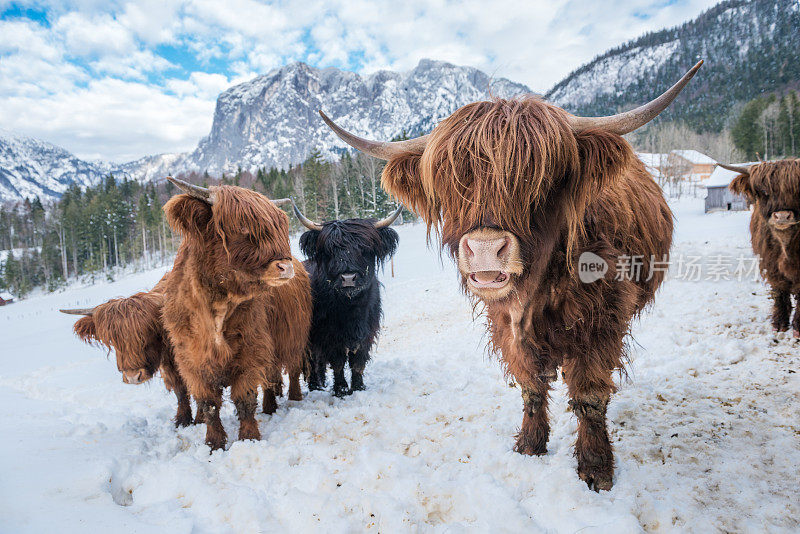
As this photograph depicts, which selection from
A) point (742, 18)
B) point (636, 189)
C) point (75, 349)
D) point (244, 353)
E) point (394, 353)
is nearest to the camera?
point (636, 189)

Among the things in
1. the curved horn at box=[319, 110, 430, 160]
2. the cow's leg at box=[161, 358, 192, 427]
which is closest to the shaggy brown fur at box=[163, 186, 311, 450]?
the cow's leg at box=[161, 358, 192, 427]

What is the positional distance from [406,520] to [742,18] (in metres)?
186

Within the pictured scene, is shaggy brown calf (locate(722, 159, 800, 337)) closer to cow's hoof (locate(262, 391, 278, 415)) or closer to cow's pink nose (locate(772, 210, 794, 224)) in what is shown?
cow's pink nose (locate(772, 210, 794, 224))

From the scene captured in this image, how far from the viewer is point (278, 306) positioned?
372cm

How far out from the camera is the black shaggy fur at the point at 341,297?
14.3 feet

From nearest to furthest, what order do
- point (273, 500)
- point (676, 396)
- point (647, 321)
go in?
point (273, 500)
point (676, 396)
point (647, 321)

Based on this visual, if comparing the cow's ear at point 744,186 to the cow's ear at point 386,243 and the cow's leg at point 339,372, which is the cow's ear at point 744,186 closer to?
the cow's ear at point 386,243

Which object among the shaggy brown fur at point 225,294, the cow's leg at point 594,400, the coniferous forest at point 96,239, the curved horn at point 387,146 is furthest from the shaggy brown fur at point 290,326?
the coniferous forest at point 96,239

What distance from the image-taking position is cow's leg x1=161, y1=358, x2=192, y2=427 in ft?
12.7

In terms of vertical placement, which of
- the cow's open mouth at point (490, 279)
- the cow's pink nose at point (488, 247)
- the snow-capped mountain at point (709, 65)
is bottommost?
the cow's open mouth at point (490, 279)

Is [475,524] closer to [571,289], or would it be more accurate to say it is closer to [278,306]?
[571,289]

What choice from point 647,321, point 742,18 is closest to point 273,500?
point 647,321

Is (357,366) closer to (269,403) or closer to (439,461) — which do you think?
(269,403)

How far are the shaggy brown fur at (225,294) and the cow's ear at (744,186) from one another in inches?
241
